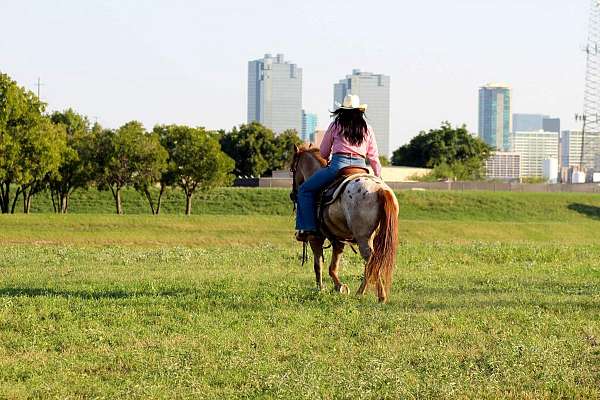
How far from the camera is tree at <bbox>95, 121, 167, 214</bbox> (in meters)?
75.2

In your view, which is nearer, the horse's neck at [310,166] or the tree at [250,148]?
the horse's neck at [310,166]

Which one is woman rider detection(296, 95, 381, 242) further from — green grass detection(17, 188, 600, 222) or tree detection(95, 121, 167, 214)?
green grass detection(17, 188, 600, 222)

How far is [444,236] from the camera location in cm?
5128

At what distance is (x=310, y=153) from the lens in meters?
17.4

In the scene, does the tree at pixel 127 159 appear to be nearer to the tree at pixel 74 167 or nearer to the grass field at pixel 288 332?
the tree at pixel 74 167

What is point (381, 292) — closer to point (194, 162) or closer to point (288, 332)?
point (288, 332)

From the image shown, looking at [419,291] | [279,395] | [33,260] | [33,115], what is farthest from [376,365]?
[33,115]

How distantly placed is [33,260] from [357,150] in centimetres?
1384

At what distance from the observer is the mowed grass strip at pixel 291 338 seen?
9133 mm

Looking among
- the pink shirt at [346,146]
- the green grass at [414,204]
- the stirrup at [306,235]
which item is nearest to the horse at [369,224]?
the stirrup at [306,235]

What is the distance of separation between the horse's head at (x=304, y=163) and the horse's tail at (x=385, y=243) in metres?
2.49

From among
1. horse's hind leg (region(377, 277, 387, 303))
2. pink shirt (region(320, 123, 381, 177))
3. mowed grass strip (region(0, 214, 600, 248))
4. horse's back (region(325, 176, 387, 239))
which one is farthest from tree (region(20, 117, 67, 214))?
horse's hind leg (region(377, 277, 387, 303))

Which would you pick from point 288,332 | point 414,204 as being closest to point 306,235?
point 288,332

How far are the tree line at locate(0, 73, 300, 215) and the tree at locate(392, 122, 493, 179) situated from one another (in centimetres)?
6754
